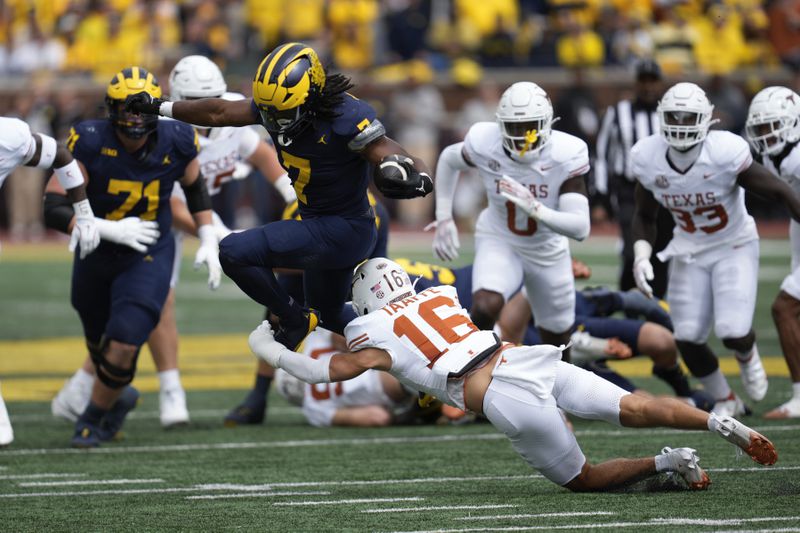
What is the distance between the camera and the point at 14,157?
6773 mm

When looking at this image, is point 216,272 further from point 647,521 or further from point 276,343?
point 647,521

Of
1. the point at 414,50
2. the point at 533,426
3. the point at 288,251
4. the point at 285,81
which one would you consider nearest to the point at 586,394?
the point at 533,426

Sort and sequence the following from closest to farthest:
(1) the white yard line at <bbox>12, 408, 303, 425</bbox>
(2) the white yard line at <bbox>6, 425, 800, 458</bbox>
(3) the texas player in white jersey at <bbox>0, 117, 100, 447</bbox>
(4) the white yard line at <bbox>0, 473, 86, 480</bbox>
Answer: (4) the white yard line at <bbox>0, 473, 86, 480</bbox> → (3) the texas player in white jersey at <bbox>0, 117, 100, 447</bbox> → (2) the white yard line at <bbox>6, 425, 800, 458</bbox> → (1) the white yard line at <bbox>12, 408, 303, 425</bbox>

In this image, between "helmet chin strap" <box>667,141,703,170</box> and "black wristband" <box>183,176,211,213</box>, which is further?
"black wristband" <box>183,176,211,213</box>

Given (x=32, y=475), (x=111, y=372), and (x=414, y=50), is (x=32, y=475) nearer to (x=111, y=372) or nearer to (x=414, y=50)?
(x=111, y=372)

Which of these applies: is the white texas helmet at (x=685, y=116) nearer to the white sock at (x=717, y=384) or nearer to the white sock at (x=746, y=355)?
the white sock at (x=746, y=355)

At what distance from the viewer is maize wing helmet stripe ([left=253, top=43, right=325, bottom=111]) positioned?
5.76 meters

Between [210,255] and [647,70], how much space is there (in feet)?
12.0

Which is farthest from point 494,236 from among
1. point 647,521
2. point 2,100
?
point 2,100

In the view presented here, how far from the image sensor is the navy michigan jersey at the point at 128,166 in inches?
290

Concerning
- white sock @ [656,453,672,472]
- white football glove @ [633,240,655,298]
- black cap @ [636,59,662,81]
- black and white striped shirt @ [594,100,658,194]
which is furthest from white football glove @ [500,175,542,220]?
black cap @ [636,59,662,81]

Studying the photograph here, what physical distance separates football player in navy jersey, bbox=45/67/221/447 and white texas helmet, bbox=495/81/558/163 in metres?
1.58

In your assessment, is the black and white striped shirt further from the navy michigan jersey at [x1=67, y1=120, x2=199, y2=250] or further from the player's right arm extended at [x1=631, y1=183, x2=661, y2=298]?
the navy michigan jersey at [x1=67, y1=120, x2=199, y2=250]

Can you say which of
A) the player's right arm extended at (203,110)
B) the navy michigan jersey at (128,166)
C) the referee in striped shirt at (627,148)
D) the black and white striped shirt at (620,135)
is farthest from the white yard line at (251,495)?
the black and white striped shirt at (620,135)
